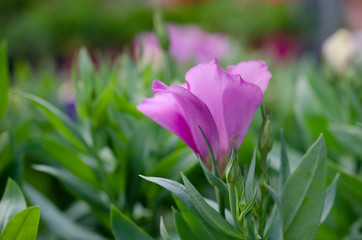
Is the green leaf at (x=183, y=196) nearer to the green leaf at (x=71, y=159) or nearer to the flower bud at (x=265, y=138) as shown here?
the flower bud at (x=265, y=138)

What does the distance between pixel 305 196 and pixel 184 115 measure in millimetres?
122

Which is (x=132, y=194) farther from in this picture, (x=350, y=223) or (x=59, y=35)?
(x=59, y=35)

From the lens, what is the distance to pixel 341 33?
0.91 metres

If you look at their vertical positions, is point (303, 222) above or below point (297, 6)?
above

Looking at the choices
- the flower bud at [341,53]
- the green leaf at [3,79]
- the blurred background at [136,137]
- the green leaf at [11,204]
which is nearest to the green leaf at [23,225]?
the green leaf at [11,204]

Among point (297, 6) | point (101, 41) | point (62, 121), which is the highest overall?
point (62, 121)

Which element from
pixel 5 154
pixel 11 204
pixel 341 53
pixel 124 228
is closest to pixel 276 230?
pixel 124 228

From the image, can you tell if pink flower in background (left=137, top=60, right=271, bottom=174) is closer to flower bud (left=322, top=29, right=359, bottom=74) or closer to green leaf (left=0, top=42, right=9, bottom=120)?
green leaf (left=0, top=42, right=9, bottom=120)

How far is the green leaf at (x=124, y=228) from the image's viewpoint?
40cm

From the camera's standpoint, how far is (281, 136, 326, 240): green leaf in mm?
372

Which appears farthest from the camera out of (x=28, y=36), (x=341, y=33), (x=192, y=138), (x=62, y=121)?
(x=28, y=36)

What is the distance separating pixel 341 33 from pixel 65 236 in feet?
2.16

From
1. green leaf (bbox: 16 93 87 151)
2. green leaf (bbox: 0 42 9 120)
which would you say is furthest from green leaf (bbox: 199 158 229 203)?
green leaf (bbox: 0 42 9 120)

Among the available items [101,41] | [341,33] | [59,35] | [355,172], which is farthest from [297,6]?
[355,172]
